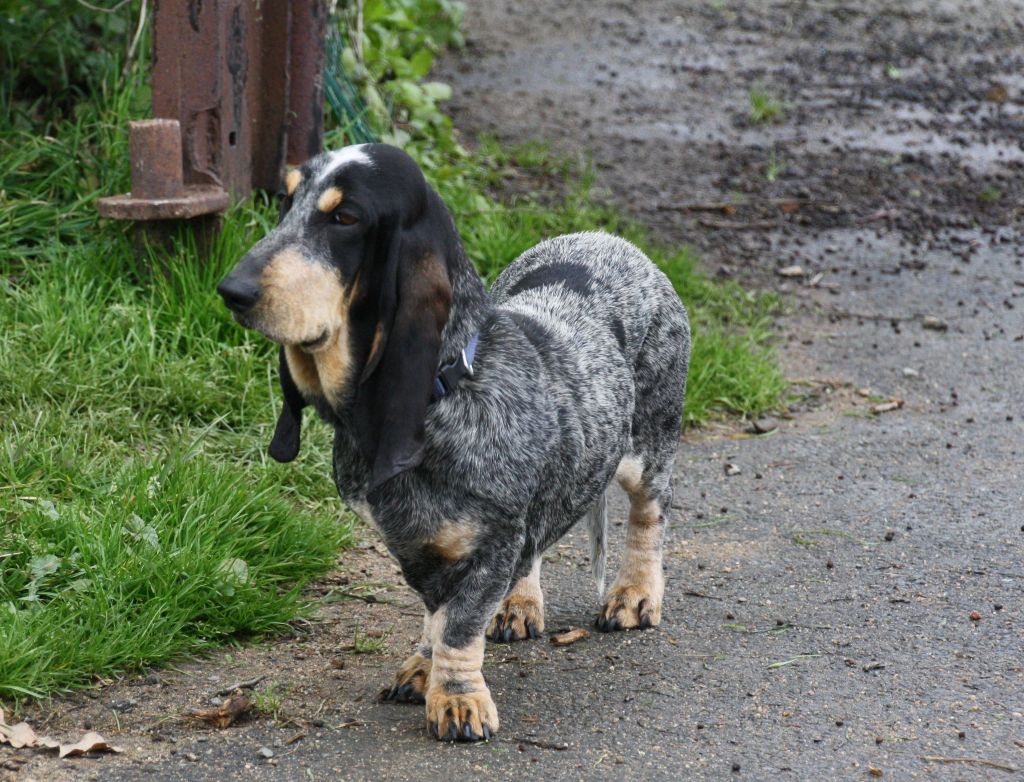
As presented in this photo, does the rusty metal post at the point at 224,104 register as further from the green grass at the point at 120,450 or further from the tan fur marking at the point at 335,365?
the tan fur marking at the point at 335,365

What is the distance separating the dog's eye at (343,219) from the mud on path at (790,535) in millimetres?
1404

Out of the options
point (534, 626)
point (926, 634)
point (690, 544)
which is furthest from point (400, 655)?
point (926, 634)

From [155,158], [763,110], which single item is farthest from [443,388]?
[763,110]

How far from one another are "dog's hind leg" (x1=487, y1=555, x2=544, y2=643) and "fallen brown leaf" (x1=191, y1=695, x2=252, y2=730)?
3.07 ft

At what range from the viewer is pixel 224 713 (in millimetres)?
3705

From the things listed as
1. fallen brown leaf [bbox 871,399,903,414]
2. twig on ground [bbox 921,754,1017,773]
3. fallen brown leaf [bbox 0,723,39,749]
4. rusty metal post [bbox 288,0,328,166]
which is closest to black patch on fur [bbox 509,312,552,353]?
twig on ground [bbox 921,754,1017,773]

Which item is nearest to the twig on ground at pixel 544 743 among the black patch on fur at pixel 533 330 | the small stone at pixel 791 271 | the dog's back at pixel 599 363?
the dog's back at pixel 599 363

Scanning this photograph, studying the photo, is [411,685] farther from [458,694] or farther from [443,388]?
[443,388]

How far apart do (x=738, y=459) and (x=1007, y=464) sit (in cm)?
115

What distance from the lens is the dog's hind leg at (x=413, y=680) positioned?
391cm

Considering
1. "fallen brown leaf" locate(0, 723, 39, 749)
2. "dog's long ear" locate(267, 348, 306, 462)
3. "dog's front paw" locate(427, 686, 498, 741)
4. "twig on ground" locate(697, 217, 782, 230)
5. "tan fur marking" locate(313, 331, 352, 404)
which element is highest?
"tan fur marking" locate(313, 331, 352, 404)

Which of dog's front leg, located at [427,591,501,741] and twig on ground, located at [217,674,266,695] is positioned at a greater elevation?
dog's front leg, located at [427,591,501,741]

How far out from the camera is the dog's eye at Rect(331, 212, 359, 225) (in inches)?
131

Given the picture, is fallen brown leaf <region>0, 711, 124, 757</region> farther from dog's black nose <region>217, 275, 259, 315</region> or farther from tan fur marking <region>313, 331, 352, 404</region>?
dog's black nose <region>217, 275, 259, 315</region>
